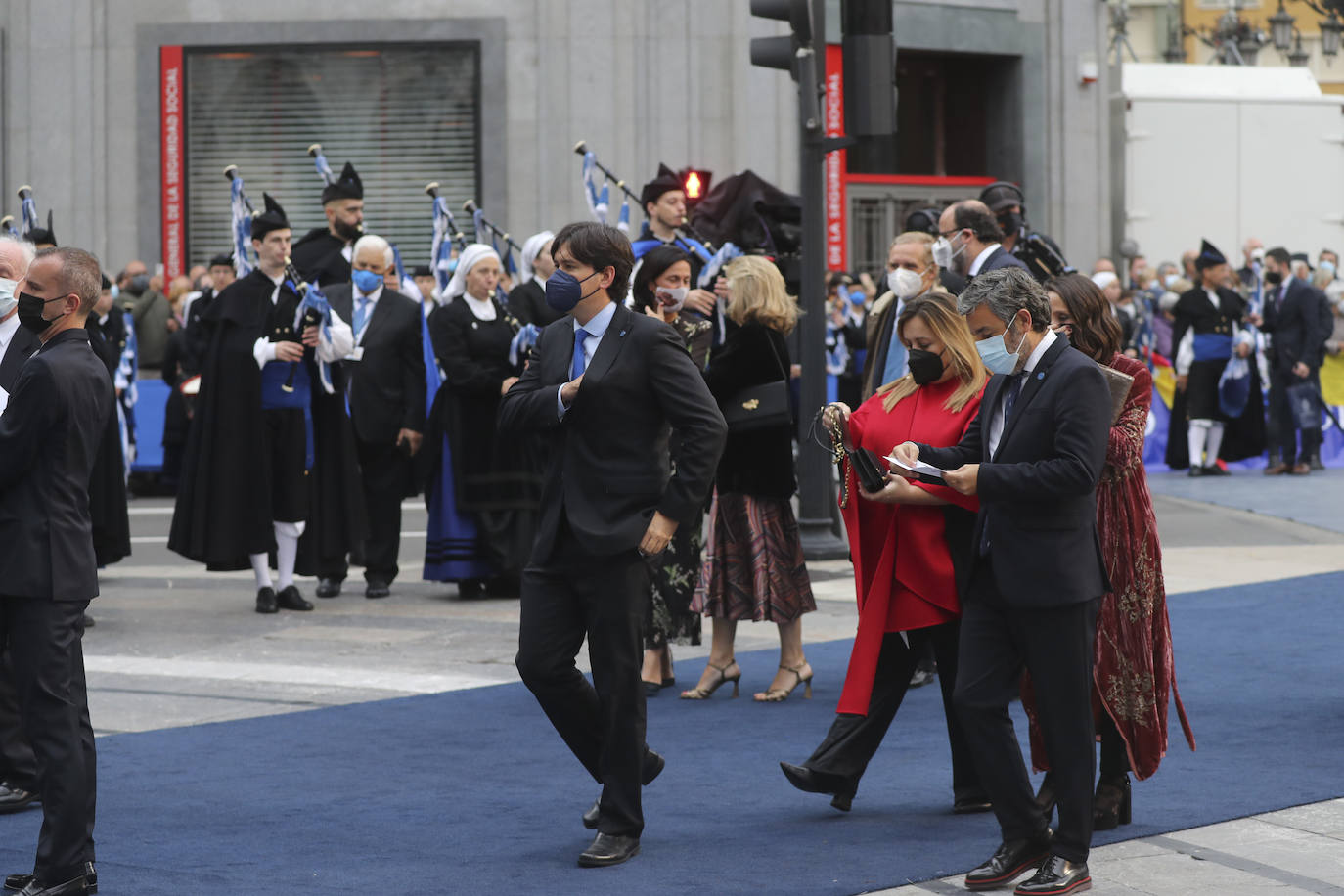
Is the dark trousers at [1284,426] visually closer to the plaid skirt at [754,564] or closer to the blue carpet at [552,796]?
the blue carpet at [552,796]

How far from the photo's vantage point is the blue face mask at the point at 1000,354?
18.2 ft

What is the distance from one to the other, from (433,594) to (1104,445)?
712 cm

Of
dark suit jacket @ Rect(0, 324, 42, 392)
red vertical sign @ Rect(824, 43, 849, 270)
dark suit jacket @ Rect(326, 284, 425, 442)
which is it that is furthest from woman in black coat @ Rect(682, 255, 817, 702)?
red vertical sign @ Rect(824, 43, 849, 270)

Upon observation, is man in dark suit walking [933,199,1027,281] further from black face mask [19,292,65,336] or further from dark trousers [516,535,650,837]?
black face mask [19,292,65,336]

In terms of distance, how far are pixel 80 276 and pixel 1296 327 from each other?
15921mm

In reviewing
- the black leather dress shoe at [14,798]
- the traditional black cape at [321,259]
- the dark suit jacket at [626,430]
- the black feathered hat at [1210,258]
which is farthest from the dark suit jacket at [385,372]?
the black feathered hat at [1210,258]

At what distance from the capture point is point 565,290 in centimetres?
612

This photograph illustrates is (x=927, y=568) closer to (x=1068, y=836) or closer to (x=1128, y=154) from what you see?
(x=1068, y=836)

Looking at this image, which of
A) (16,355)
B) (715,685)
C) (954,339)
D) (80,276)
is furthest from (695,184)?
(80,276)

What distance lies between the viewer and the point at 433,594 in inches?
476

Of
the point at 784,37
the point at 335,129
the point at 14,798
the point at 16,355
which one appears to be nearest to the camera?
the point at 16,355

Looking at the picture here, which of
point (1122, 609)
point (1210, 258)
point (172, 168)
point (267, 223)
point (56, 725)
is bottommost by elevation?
point (56, 725)

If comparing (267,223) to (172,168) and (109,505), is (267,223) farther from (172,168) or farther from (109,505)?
(172,168)

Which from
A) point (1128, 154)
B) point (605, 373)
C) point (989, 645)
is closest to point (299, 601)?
point (605, 373)
